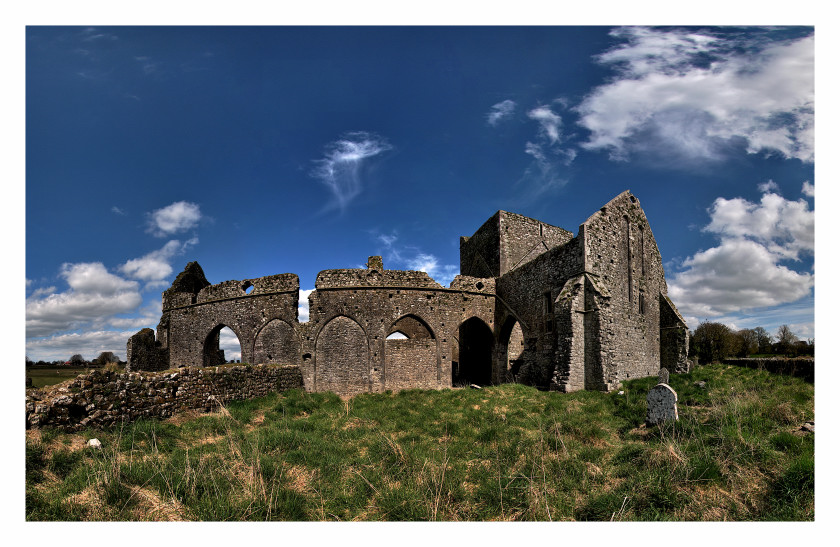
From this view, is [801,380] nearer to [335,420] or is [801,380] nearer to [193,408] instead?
[335,420]

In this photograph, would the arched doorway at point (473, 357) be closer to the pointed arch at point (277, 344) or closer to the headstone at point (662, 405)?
the pointed arch at point (277, 344)

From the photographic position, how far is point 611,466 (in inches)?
248

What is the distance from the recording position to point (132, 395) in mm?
9578

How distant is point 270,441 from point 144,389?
15.2 feet

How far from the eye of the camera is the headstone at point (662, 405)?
7.87 m

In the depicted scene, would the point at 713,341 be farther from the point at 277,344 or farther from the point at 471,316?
the point at 277,344

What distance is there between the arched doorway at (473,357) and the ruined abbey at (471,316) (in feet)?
0.47

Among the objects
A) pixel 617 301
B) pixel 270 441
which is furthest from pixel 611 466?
pixel 617 301

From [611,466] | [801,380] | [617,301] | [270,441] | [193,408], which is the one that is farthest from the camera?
[617,301]

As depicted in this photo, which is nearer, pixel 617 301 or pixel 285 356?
pixel 617 301

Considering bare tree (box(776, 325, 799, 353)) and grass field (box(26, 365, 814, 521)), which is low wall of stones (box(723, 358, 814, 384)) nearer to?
grass field (box(26, 365, 814, 521))

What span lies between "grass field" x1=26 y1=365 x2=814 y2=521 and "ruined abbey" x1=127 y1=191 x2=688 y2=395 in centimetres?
446

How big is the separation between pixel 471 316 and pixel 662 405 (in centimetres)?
1047

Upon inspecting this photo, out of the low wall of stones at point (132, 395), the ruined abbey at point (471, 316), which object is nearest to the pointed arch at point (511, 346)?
the ruined abbey at point (471, 316)
